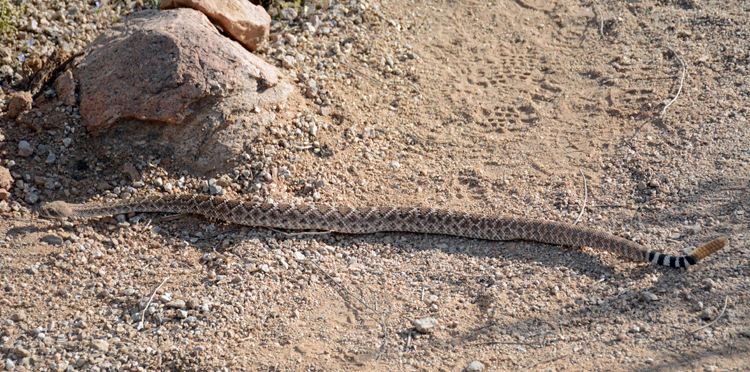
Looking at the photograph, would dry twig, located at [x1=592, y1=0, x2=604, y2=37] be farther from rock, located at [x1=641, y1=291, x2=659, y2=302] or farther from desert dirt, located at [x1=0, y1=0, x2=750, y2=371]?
rock, located at [x1=641, y1=291, x2=659, y2=302]

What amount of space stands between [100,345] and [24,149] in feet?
10.4

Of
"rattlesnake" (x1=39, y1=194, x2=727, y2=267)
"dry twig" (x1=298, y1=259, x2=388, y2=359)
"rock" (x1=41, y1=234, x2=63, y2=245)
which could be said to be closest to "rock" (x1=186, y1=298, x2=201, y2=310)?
"dry twig" (x1=298, y1=259, x2=388, y2=359)

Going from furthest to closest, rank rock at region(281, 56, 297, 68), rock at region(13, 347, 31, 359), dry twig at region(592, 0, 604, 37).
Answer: dry twig at region(592, 0, 604, 37) < rock at region(281, 56, 297, 68) < rock at region(13, 347, 31, 359)

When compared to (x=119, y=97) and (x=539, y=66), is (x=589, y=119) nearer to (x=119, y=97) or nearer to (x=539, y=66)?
(x=539, y=66)

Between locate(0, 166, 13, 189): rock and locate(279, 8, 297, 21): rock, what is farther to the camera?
locate(279, 8, 297, 21): rock

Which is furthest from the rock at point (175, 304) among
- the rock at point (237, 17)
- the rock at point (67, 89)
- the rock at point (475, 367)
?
the rock at point (237, 17)

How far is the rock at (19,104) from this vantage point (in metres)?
7.20

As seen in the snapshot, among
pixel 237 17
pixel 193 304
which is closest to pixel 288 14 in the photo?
pixel 237 17

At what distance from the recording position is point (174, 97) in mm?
7195

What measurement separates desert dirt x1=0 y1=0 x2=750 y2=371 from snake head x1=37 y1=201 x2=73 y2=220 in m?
0.12

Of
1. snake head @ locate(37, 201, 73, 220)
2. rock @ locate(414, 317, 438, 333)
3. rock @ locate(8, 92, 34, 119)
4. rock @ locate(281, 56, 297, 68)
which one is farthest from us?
rock @ locate(281, 56, 297, 68)

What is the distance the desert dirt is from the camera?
519 cm

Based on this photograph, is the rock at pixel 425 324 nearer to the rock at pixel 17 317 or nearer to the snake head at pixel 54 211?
the rock at pixel 17 317

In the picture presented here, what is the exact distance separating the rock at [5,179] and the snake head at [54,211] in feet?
1.94
